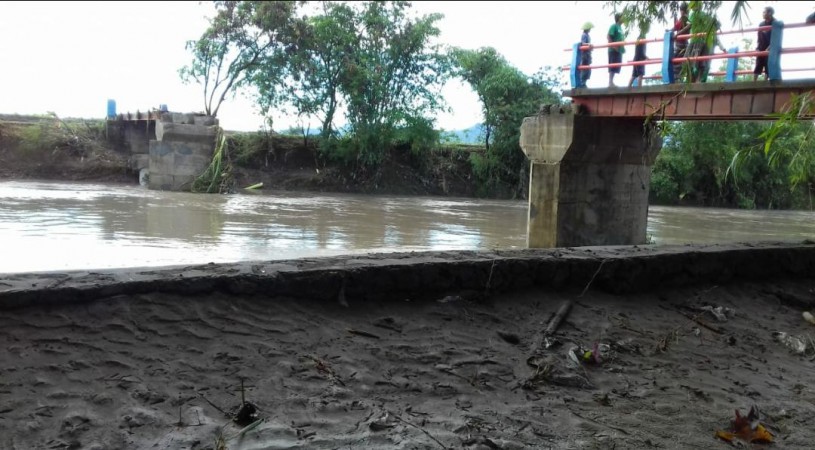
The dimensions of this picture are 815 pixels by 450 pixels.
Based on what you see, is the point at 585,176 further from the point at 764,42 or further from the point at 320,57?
the point at 320,57

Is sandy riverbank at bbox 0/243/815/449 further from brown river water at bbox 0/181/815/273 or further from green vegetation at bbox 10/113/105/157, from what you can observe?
green vegetation at bbox 10/113/105/157

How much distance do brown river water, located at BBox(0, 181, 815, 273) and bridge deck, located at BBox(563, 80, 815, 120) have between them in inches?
92.9

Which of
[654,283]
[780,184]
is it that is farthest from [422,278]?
[780,184]

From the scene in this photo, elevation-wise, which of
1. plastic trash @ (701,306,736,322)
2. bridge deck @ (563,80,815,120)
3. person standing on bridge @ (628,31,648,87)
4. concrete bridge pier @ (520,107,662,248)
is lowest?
plastic trash @ (701,306,736,322)

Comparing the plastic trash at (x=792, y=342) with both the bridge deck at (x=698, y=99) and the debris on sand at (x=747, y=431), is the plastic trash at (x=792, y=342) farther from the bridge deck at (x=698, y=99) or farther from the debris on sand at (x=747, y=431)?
the bridge deck at (x=698, y=99)

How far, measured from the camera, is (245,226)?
1306cm

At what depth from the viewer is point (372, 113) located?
25906 mm

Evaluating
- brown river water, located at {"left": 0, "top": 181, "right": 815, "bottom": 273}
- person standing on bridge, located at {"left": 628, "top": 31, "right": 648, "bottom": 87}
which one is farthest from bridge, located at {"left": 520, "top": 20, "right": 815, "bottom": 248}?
brown river water, located at {"left": 0, "top": 181, "right": 815, "bottom": 273}

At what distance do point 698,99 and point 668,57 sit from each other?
3.14ft

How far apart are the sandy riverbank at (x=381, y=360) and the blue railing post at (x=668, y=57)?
7474 millimetres

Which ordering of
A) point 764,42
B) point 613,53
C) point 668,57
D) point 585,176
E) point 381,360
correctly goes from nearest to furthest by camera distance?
point 381,360 < point 764,42 < point 668,57 < point 613,53 < point 585,176

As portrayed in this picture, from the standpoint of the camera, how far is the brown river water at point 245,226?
29.8 ft

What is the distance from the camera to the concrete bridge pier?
41.5 feet

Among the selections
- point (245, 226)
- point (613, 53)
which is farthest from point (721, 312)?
point (245, 226)
